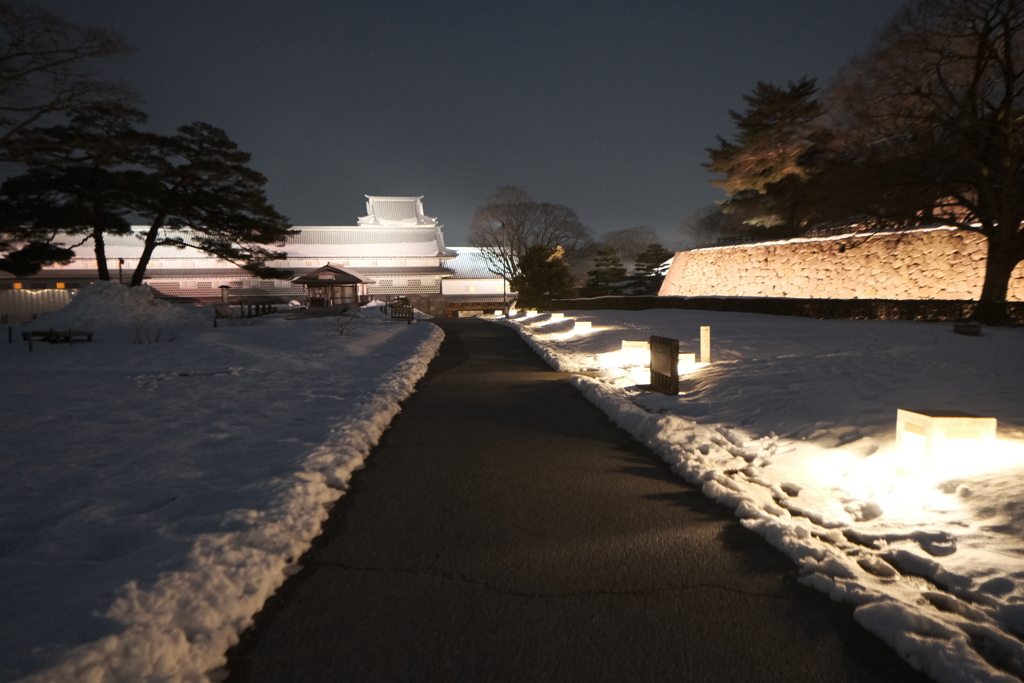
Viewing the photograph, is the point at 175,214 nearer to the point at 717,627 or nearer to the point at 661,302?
the point at 661,302

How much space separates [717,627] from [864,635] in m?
0.72

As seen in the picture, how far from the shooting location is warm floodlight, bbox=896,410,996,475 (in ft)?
14.7

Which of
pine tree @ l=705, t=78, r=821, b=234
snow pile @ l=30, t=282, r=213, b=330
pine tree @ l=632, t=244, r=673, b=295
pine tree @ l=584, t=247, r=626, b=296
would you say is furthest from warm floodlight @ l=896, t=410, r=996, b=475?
pine tree @ l=632, t=244, r=673, b=295

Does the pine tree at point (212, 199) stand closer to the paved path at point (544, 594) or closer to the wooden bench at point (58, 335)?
the wooden bench at point (58, 335)

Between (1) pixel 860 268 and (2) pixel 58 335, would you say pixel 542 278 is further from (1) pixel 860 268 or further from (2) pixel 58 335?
(2) pixel 58 335

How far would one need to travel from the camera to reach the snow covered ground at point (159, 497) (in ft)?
8.54

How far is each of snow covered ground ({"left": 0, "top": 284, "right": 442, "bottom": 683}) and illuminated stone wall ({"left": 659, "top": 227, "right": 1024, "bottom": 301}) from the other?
1970 centimetres

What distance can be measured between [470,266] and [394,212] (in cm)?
1202

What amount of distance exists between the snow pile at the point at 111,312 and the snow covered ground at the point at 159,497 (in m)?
11.7

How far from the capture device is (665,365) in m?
9.10

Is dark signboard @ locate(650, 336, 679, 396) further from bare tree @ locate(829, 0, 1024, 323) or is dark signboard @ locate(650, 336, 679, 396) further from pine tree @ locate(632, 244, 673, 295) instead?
pine tree @ locate(632, 244, 673, 295)

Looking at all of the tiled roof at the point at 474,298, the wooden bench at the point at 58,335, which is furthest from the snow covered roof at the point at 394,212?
the wooden bench at the point at 58,335

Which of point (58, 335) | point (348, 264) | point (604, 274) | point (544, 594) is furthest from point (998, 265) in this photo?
point (348, 264)

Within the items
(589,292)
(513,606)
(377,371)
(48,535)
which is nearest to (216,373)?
(377,371)
